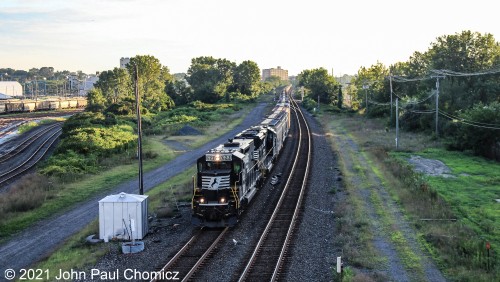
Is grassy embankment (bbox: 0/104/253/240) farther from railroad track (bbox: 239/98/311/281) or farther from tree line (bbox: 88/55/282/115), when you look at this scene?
tree line (bbox: 88/55/282/115)

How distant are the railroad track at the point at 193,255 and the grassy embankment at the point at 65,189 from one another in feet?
34.7

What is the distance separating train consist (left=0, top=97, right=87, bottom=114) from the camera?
321 ft

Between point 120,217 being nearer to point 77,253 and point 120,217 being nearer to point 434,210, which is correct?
point 77,253

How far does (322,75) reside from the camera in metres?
138

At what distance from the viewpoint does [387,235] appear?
22.5 m

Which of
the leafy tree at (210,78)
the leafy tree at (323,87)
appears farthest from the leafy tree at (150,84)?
the leafy tree at (323,87)

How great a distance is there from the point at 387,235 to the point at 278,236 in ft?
18.0

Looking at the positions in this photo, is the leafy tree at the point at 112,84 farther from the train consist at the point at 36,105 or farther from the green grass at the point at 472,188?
the green grass at the point at 472,188

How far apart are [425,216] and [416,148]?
2872 centimetres

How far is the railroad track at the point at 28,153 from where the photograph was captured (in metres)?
42.6

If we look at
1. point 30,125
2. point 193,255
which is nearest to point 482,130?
point 193,255

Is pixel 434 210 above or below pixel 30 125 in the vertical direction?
below

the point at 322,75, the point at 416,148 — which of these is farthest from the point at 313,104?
the point at 416,148

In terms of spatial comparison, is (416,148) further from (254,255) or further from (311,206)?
(254,255)
